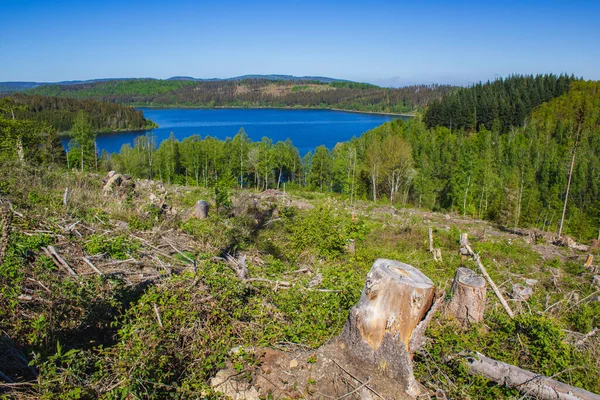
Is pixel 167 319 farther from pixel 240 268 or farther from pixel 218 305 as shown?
pixel 240 268

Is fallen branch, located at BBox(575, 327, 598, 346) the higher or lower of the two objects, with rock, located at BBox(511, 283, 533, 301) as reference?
higher

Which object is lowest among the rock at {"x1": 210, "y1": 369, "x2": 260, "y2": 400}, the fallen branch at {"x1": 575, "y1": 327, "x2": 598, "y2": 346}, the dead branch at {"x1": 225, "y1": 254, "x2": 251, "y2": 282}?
the fallen branch at {"x1": 575, "y1": 327, "x2": 598, "y2": 346}

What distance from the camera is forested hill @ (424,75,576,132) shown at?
65500mm

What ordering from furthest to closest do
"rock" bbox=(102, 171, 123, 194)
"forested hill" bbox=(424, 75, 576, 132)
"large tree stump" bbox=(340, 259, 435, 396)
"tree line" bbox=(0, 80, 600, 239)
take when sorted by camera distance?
"forested hill" bbox=(424, 75, 576, 132)
"tree line" bbox=(0, 80, 600, 239)
"rock" bbox=(102, 171, 123, 194)
"large tree stump" bbox=(340, 259, 435, 396)

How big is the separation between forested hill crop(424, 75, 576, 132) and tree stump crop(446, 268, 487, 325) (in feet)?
216

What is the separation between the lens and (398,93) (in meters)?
185

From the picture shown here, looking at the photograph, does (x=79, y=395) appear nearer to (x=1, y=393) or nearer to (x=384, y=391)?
(x=1, y=393)

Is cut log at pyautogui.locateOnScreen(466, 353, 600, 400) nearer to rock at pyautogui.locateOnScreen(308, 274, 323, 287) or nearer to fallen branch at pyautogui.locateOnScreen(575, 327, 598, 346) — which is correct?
fallen branch at pyautogui.locateOnScreen(575, 327, 598, 346)

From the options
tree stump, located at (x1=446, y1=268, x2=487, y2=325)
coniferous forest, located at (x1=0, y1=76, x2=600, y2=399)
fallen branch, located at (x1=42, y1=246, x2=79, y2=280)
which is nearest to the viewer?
coniferous forest, located at (x1=0, y1=76, x2=600, y2=399)

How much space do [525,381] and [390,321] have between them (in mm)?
1562

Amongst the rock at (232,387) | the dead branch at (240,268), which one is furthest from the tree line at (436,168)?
the rock at (232,387)

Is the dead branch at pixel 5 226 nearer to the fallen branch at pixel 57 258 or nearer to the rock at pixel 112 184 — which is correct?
the fallen branch at pixel 57 258

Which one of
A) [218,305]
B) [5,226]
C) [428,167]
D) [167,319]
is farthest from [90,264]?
[428,167]

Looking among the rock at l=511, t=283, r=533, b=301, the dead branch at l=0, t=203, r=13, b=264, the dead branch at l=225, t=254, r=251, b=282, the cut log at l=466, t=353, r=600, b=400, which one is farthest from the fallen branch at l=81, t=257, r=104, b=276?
the rock at l=511, t=283, r=533, b=301
